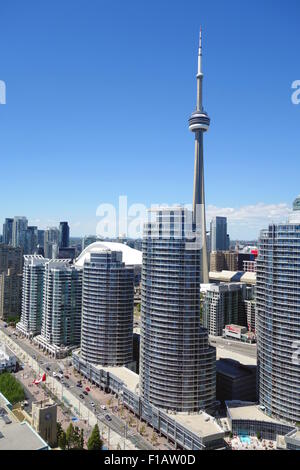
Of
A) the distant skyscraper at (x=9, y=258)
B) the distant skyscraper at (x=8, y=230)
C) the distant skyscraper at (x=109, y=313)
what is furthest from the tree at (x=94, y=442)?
the distant skyscraper at (x=8, y=230)

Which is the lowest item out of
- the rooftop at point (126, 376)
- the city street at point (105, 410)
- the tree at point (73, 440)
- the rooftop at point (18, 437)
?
the city street at point (105, 410)

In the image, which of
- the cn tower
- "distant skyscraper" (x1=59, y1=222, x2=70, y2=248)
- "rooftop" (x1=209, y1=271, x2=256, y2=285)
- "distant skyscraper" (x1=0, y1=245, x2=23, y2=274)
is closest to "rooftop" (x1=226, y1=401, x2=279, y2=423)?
the cn tower

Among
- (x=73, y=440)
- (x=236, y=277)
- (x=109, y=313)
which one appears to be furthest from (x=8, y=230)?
(x=73, y=440)

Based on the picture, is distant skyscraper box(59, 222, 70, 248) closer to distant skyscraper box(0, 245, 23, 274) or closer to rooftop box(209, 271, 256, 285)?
distant skyscraper box(0, 245, 23, 274)

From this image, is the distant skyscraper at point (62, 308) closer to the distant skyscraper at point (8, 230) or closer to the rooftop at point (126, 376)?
the rooftop at point (126, 376)

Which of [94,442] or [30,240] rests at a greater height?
[30,240]

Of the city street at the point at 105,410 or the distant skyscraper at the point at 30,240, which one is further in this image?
the distant skyscraper at the point at 30,240

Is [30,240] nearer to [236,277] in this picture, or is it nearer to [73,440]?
[236,277]
